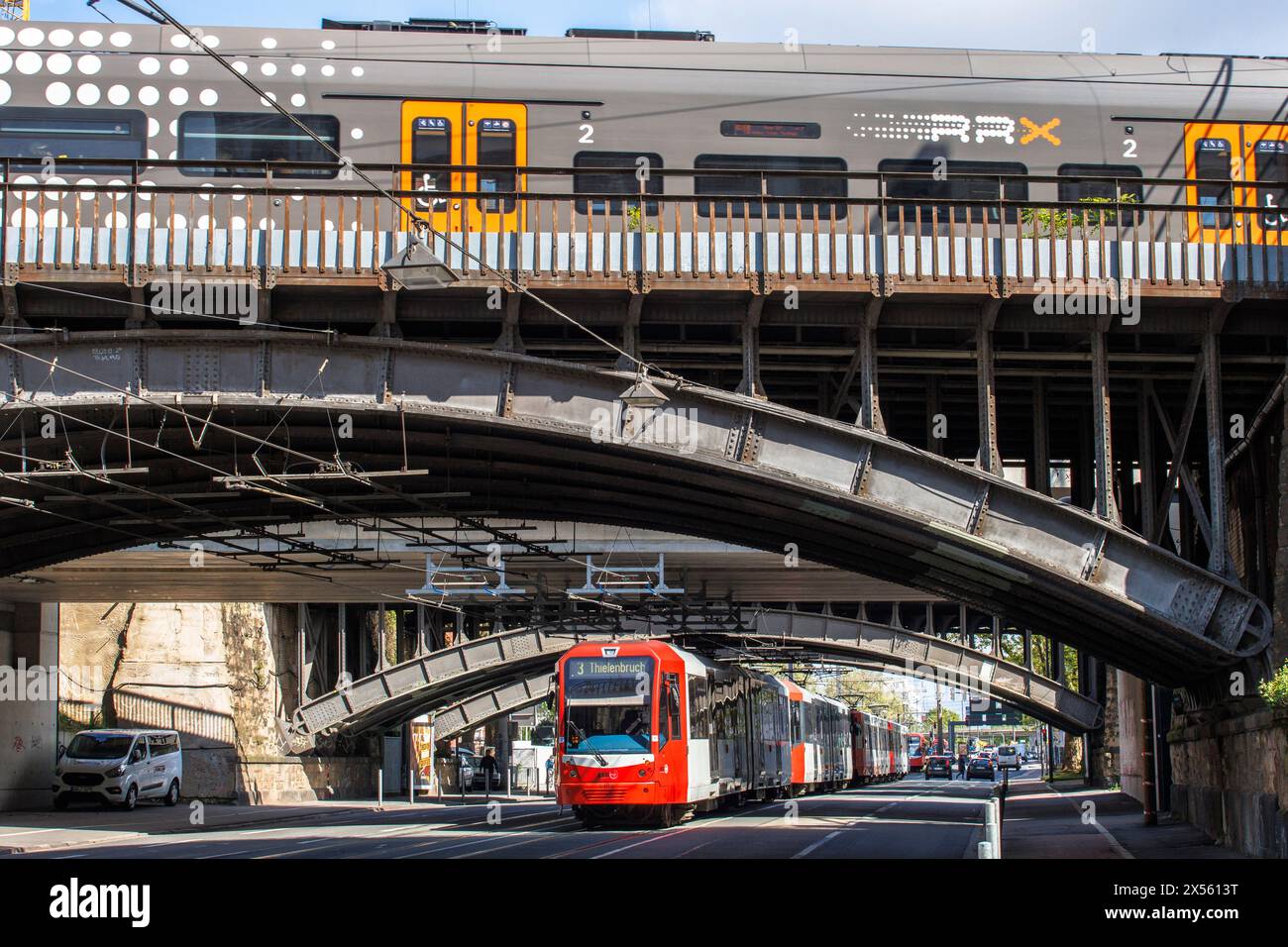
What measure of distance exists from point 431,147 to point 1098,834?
683 inches

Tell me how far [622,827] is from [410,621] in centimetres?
3034

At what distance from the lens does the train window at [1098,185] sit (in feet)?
74.4

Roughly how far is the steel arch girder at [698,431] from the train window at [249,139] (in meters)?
2.64

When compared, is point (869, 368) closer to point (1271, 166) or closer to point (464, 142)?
point (464, 142)

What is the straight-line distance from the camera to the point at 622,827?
3338 cm

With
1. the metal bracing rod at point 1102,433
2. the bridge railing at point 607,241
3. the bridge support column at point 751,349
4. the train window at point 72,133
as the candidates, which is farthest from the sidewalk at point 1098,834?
the train window at point 72,133

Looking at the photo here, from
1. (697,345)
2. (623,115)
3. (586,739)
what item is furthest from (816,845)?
(623,115)

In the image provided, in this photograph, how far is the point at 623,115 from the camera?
2222 cm

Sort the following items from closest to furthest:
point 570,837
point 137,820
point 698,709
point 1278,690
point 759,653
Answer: point 1278,690 < point 570,837 < point 698,709 < point 137,820 < point 759,653

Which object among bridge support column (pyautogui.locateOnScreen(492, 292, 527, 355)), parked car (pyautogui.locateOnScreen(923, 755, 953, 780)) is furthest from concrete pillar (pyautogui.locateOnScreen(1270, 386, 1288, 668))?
parked car (pyautogui.locateOnScreen(923, 755, 953, 780))

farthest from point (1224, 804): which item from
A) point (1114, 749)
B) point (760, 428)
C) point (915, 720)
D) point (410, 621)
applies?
point (915, 720)
